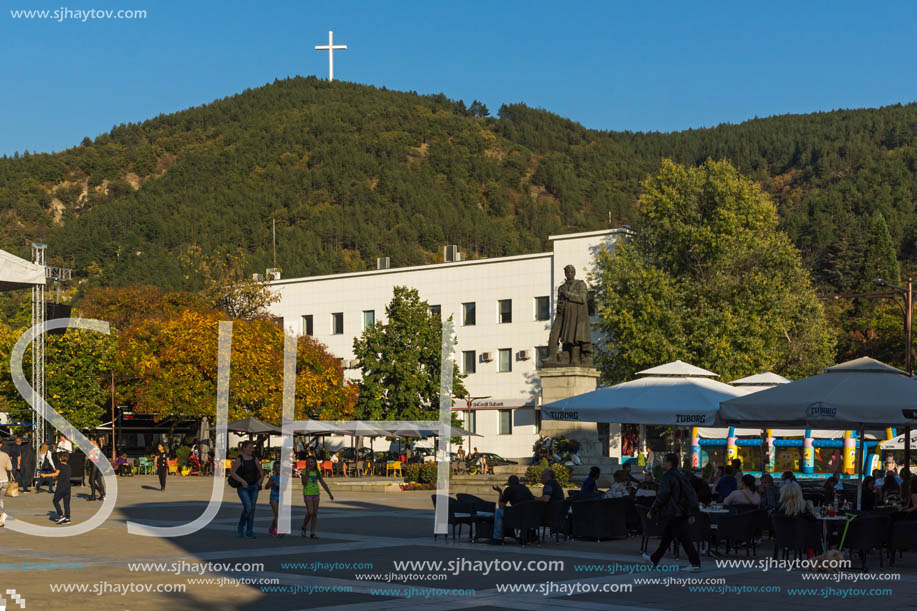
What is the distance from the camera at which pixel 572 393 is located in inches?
1143

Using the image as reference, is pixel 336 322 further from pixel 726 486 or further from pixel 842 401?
pixel 842 401

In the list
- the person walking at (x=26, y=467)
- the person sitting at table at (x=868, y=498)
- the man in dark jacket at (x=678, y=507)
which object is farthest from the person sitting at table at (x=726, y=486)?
the person walking at (x=26, y=467)

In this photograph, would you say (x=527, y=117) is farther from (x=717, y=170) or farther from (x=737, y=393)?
(x=737, y=393)

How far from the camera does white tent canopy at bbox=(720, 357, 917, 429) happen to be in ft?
51.7

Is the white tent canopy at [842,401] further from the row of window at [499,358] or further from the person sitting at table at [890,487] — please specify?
the row of window at [499,358]

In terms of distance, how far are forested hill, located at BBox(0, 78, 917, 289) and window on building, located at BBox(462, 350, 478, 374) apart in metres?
45.1

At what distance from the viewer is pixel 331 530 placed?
20.5 meters

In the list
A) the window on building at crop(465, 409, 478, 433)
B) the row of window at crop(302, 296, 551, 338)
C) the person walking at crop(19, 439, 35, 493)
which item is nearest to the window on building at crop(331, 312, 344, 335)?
the row of window at crop(302, 296, 551, 338)

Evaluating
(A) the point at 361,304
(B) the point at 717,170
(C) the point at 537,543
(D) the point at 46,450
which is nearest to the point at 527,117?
(A) the point at 361,304

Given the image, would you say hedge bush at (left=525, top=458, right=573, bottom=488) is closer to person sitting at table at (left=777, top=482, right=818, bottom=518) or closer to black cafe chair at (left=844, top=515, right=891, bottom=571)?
person sitting at table at (left=777, top=482, right=818, bottom=518)

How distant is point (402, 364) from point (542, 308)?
10752 millimetres

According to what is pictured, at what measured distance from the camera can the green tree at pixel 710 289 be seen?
48531 mm

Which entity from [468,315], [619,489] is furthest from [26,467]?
[468,315]

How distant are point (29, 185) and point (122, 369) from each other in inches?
4233
